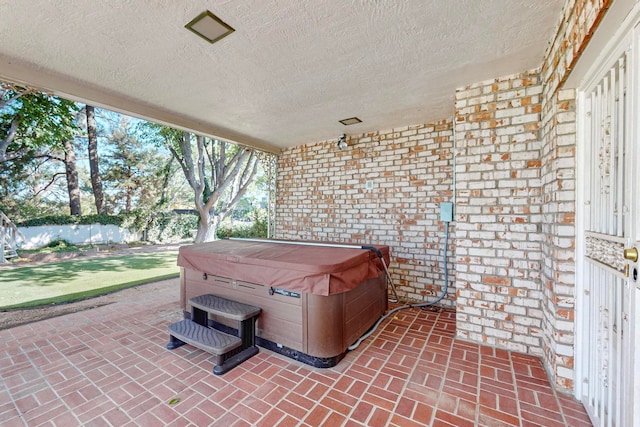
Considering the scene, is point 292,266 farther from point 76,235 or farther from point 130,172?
point 130,172

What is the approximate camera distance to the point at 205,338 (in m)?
2.48

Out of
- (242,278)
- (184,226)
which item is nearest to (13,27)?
(242,278)

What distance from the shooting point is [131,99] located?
11.1 ft

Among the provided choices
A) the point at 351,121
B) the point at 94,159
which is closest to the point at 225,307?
the point at 351,121

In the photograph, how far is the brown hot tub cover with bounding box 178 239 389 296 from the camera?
2.34 meters

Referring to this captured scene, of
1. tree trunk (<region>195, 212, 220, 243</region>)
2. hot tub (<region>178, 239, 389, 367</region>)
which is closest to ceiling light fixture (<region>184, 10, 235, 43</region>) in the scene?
hot tub (<region>178, 239, 389, 367</region>)

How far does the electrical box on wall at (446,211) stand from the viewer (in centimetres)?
383

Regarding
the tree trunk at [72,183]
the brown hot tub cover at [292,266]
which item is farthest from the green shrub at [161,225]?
the brown hot tub cover at [292,266]

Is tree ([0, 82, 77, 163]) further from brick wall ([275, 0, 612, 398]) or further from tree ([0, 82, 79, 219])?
brick wall ([275, 0, 612, 398])

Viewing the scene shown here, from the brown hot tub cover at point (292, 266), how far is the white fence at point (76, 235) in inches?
418

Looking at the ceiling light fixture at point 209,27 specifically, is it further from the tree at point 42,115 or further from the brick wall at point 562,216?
the tree at point 42,115

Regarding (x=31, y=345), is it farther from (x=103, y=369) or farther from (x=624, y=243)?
(x=624, y=243)

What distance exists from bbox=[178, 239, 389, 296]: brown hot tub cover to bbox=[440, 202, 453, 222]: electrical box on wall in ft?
3.85

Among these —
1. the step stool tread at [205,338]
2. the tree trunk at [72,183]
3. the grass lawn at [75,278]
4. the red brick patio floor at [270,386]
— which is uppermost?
the tree trunk at [72,183]
